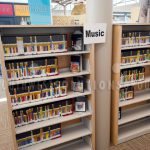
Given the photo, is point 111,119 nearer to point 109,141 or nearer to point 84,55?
point 109,141

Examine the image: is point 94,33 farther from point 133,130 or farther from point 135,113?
point 133,130

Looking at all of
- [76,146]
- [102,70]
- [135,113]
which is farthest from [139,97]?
[76,146]

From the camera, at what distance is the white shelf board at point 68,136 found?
2053 millimetres

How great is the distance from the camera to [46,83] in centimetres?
198

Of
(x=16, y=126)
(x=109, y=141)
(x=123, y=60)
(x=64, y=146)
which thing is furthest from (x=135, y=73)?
(x=16, y=126)

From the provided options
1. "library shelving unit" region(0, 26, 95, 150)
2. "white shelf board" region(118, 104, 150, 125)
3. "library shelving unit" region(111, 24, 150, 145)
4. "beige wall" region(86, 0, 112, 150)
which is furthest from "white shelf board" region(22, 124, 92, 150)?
"white shelf board" region(118, 104, 150, 125)

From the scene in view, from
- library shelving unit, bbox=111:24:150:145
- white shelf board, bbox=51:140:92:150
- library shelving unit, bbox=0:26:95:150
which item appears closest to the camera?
library shelving unit, bbox=0:26:95:150

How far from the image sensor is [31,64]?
185cm

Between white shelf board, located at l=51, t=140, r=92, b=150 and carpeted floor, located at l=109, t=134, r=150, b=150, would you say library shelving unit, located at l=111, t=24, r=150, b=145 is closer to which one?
carpeted floor, located at l=109, t=134, r=150, b=150

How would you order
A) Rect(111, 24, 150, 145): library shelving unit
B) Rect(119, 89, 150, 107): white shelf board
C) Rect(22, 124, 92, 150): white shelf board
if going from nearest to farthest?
Rect(22, 124, 92, 150): white shelf board, Rect(111, 24, 150, 145): library shelving unit, Rect(119, 89, 150, 107): white shelf board

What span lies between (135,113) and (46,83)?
1603mm

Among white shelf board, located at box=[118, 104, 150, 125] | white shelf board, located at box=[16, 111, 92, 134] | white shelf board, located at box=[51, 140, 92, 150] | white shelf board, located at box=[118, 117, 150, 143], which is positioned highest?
white shelf board, located at box=[16, 111, 92, 134]

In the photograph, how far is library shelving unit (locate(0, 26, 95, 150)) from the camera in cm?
177

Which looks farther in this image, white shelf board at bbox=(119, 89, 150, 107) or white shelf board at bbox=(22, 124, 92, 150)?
white shelf board at bbox=(119, 89, 150, 107)
